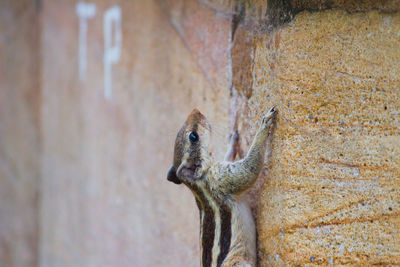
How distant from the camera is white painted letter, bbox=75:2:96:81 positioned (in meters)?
5.85

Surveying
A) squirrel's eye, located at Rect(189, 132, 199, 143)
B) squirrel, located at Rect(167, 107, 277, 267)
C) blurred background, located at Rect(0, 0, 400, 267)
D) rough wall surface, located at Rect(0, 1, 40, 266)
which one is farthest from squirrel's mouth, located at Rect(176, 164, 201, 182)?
rough wall surface, located at Rect(0, 1, 40, 266)

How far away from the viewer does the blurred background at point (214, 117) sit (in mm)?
2291

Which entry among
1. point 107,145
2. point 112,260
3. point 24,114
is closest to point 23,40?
point 24,114

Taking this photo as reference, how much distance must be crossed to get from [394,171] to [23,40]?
656cm

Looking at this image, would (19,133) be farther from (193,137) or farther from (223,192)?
(223,192)

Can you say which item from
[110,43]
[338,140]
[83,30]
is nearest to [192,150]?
[338,140]

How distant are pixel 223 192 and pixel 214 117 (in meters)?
0.67

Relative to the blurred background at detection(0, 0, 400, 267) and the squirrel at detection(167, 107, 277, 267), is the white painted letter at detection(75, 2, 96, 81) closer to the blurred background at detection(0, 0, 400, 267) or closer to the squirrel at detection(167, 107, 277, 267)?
the blurred background at detection(0, 0, 400, 267)

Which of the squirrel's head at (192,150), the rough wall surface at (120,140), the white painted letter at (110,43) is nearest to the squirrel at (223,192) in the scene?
the squirrel's head at (192,150)

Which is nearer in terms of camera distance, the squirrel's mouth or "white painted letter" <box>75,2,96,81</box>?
the squirrel's mouth

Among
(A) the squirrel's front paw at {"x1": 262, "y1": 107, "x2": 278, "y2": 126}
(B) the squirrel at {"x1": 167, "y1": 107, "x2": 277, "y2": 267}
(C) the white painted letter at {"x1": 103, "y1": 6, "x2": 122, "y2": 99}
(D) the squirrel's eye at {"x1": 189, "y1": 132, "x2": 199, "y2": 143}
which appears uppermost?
(C) the white painted letter at {"x1": 103, "y1": 6, "x2": 122, "y2": 99}

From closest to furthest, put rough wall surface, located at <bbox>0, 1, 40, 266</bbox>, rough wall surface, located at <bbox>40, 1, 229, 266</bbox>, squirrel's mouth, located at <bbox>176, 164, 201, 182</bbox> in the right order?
squirrel's mouth, located at <bbox>176, 164, 201, 182</bbox>, rough wall surface, located at <bbox>40, 1, 229, 266</bbox>, rough wall surface, located at <bbox>0, 1, 40, 266</bbox>

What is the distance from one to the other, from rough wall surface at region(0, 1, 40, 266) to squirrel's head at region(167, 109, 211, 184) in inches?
211

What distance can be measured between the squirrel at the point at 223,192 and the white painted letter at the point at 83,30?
11.7 ft
